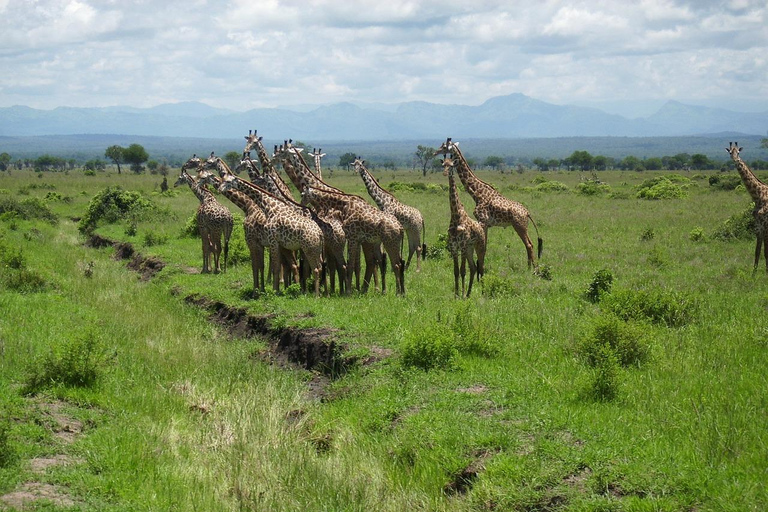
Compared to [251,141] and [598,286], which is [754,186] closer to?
[598,286]

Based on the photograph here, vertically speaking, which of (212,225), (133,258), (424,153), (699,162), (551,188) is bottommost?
(133,258)

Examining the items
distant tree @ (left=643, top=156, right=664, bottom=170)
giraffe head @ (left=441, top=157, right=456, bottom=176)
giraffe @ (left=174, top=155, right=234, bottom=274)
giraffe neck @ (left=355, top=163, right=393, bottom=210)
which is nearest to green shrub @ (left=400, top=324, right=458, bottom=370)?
giraffe head @ (left=441, top=157, right=456, bottom=176)

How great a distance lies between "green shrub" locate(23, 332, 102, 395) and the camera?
981 centimetres

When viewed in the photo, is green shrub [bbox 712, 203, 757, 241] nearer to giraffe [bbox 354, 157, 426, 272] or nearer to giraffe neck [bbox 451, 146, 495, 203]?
giraffe neck [bbox 451, 146, 495, 203]

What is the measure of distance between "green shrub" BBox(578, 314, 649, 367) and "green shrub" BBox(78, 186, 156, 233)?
80.8ft

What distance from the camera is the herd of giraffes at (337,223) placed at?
49.0 feet

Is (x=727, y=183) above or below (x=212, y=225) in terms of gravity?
above

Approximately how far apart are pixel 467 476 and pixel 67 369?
18.4 feet

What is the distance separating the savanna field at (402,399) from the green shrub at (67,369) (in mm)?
23

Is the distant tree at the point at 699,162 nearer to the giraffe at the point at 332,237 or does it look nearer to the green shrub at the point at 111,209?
the green shrub at the point at 111,209

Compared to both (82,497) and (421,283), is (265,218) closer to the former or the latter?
(421,283)

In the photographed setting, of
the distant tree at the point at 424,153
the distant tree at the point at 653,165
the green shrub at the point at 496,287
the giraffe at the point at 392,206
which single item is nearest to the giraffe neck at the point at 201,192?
the giraffe at the point at 392,206

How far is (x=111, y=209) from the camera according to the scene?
3142cm

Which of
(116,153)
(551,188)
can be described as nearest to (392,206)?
(551,188)
